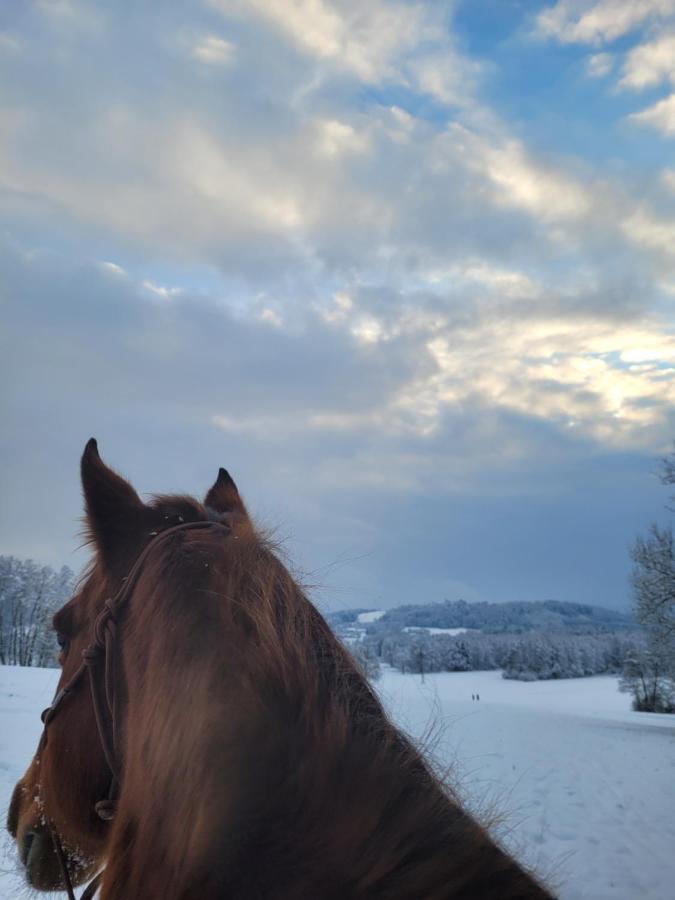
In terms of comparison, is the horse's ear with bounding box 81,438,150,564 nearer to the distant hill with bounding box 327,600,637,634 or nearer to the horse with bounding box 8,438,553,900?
the horse with bounding box 8,438,553,900

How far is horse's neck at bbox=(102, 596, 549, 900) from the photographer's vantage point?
0.91 m

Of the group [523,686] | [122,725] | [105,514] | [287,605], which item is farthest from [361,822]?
[523,686]

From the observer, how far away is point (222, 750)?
1037 millimetres

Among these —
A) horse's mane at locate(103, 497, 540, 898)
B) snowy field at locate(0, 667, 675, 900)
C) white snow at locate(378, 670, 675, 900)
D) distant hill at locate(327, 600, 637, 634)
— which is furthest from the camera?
distant hill at locate(327, 600, 637, 634)

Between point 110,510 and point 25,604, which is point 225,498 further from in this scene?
point 25,604

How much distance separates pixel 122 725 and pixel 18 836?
654 millimetres

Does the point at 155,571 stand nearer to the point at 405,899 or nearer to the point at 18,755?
the point at 405,899

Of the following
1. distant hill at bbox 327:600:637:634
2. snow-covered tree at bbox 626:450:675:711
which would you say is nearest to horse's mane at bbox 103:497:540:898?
snow-covered tree at bbox 626:450:675:711

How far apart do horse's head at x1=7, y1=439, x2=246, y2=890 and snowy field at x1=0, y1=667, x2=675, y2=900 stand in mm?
332

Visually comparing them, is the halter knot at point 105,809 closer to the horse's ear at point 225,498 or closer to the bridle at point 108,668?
the bridle at point 108,668

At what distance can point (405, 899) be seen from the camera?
0.88m

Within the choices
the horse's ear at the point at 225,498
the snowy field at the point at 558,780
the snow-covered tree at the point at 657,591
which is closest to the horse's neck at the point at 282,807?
the snowy field at the point at 558,780

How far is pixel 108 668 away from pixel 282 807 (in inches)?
22.3

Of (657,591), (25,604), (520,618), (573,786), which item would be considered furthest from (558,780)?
(520,618)
